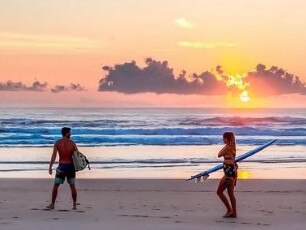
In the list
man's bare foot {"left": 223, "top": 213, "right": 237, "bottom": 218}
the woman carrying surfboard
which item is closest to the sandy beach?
man's bare foot {"left": 223, "top": 213, "right": 237, "bottom": 218}

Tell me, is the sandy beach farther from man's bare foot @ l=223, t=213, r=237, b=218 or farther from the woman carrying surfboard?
the woman carrying surfboard

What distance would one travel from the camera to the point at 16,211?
42.7 feet

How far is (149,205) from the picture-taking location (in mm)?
14273

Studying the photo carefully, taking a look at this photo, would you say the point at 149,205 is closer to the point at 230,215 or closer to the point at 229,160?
the point at 230,215

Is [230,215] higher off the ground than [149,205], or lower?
higher

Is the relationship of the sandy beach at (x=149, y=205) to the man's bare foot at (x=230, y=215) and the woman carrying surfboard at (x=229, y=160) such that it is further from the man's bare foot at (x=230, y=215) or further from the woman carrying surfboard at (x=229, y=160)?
the woman carrying surfboard at (x=229, y=160)

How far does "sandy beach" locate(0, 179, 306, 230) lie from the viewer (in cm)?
1150

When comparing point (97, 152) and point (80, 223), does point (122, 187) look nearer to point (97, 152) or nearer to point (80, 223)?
point (80, 223)

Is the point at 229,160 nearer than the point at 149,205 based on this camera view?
Yes

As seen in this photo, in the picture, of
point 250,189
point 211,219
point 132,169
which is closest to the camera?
point 211,219

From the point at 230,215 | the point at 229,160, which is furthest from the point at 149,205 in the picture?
the point at 229,160

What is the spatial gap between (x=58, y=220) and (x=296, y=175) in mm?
11366

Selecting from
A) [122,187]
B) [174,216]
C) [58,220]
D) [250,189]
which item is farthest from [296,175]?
[58,220]

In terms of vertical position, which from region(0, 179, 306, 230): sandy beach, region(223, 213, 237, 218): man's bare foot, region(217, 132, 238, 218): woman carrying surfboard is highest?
region(217, 132, 238, 218): woman carrying surfboard
